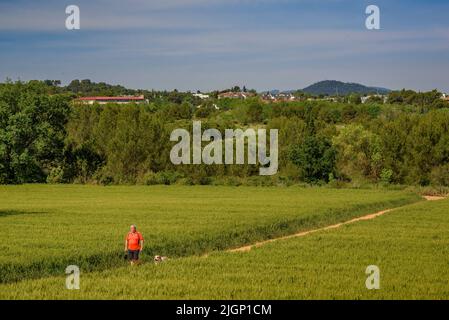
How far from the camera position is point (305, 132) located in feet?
322

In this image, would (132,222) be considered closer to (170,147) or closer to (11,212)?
(11,212)

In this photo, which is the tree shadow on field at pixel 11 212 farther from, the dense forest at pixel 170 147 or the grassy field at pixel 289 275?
the dense forest at pixel 170 147

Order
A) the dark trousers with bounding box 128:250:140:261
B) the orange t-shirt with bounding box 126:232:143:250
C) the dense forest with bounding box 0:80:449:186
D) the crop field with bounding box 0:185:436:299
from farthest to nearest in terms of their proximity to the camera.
A: the dense forest with bounding box 0:80:449:186, the dark trousers with bounding box 128:250:140:261, the orange t-shirt with bounding box 126:232:143:250, the crop field with bounding box 0:185:436:299

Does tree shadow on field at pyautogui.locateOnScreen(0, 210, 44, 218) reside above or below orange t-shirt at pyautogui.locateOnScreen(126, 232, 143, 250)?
below

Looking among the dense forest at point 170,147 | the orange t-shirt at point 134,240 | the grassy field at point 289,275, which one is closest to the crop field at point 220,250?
the grassy field at point 289,275

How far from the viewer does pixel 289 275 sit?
22172mm

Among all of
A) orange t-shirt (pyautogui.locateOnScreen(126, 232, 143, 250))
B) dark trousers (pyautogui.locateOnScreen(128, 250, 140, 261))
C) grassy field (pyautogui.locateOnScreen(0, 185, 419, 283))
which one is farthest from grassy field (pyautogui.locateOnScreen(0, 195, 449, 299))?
grassy field (pyautogui.locateOnScreen(0, 185, 419, 283))

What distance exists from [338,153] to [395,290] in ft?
244

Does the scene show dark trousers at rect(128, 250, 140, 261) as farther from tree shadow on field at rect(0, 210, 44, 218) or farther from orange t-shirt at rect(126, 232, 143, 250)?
tree shadow on field at rect(0, 210, 44, 218)

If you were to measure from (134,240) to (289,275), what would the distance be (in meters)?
6.06

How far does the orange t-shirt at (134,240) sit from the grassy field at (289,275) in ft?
3.01

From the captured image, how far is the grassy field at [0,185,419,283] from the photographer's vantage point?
26.3 m
